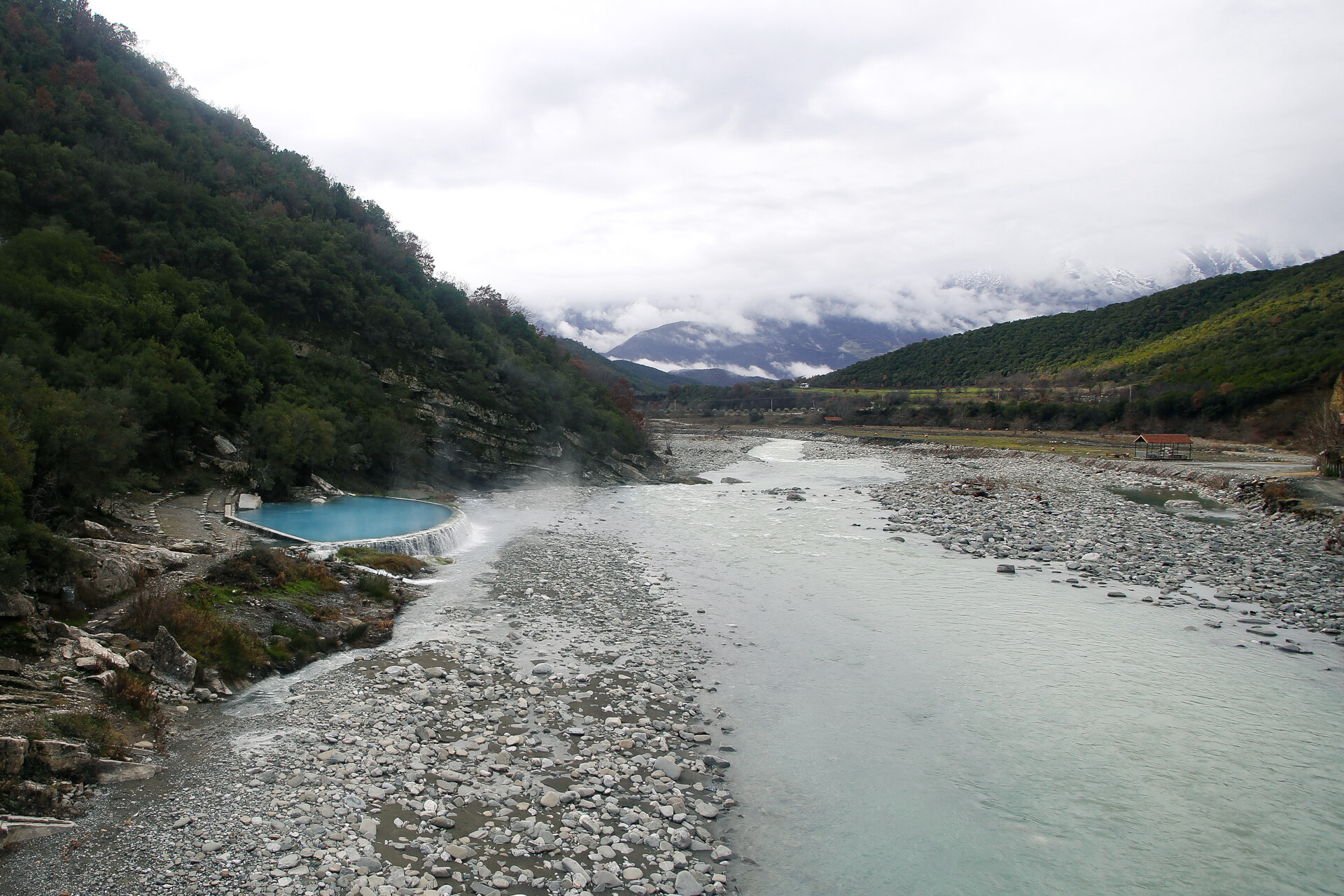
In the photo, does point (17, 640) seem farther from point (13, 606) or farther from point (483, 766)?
point (483, 766)

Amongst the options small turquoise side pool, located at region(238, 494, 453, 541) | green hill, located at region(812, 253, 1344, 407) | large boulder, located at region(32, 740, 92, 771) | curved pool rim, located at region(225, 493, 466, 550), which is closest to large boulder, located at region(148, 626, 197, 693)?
large boulder, located at region(32, 740, 92, 771)

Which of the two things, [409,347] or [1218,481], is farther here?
[409,347]

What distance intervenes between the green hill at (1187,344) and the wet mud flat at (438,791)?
81711 millimetres

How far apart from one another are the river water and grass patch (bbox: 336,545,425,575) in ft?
4.46

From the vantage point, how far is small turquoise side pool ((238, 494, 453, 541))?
976 inches

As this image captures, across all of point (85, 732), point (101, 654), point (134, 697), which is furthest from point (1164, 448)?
point (85, 732)

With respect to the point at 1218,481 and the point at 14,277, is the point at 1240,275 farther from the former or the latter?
the point at 14,277

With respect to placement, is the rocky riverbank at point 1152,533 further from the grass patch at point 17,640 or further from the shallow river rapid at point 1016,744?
the grass patch at point 17,640

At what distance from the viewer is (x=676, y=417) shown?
15775 cm

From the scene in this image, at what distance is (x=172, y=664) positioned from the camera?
1174 cm

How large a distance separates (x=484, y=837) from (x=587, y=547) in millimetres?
18549

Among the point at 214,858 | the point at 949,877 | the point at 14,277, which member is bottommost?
the point at 949,877

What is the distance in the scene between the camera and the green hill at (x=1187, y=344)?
2931 inches

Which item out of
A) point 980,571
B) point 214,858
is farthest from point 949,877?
point 980,571
